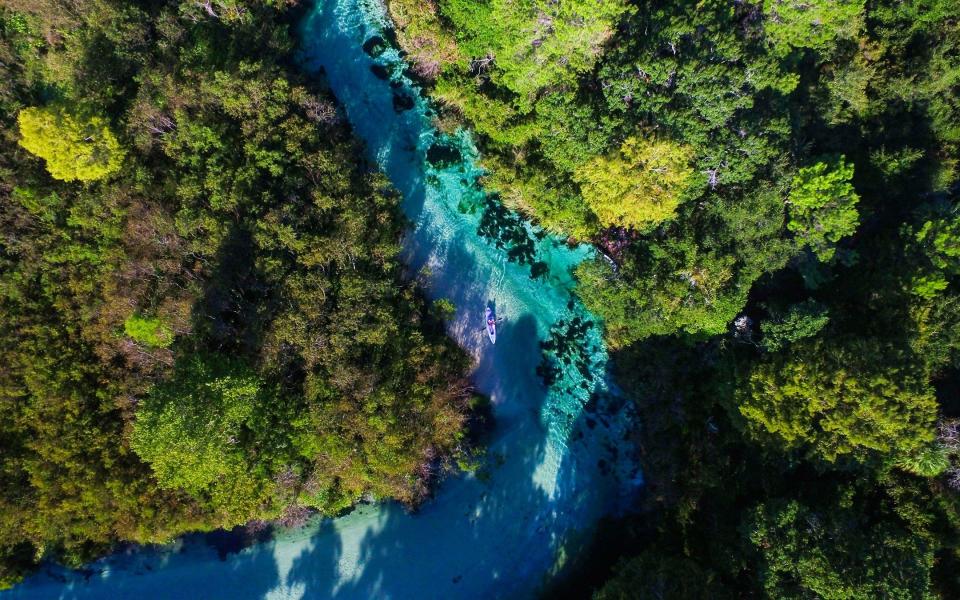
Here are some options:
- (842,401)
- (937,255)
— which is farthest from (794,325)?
(937,255)

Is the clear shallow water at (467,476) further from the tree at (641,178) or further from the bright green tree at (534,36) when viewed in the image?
the tree at (641,178)

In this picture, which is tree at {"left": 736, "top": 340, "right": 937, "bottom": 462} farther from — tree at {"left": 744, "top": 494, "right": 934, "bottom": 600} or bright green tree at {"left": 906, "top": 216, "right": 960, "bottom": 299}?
bright green tree at {"left": 906, "top": 216, "right": 960, "bottom": 299}

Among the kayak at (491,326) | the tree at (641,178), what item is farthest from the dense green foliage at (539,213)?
the kayak at (491,326)

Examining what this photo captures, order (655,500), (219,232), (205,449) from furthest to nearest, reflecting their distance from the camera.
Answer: (655,500)
(219,232)
(205,449)

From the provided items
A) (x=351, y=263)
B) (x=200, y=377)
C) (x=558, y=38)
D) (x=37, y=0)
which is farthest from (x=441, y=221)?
(x=37, y=0)

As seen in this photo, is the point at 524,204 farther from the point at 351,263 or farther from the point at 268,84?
the point at 268,84

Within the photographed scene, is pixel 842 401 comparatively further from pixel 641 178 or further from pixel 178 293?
pixel 178 293
